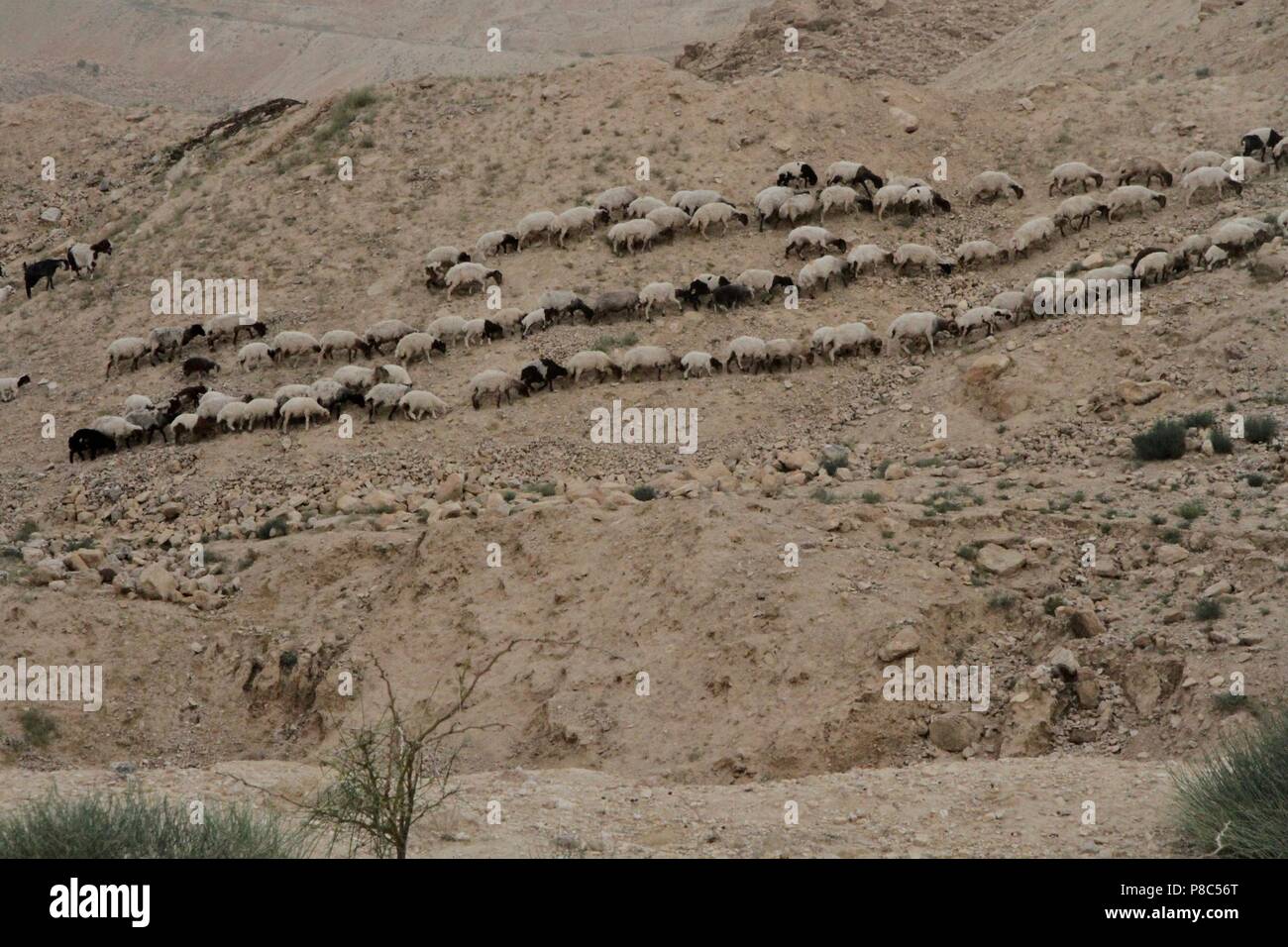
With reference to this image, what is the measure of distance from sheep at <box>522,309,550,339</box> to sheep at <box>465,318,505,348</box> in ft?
1.24

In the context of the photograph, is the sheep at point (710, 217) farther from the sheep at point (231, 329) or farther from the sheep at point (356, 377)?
the sheep at point (231, 329)

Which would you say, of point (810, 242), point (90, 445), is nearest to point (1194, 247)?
point (810, 242)

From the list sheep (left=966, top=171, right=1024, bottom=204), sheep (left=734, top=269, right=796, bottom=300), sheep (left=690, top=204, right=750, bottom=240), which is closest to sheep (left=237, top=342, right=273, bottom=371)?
sheep (left=690, top=204, right=750, bottom=240)

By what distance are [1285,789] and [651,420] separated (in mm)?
11618

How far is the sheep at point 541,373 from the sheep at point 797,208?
5320 mm

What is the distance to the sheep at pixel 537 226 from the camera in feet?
77.2

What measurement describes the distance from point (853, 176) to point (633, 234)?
3.73m

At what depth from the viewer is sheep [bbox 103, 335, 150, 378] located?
888 inches

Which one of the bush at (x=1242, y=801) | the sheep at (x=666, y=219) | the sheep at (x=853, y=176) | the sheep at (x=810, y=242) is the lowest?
the bush at (x=1242, y=801)

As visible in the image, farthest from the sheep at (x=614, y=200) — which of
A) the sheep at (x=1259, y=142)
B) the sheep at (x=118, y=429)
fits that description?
the sheep at (x=1259, y=142)

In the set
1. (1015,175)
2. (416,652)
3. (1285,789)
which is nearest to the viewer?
(1285,789)
